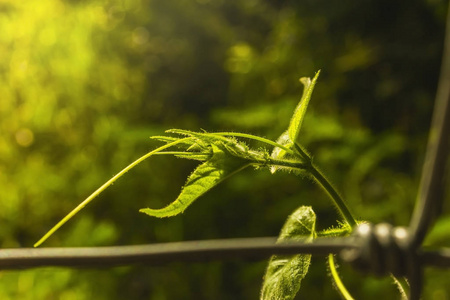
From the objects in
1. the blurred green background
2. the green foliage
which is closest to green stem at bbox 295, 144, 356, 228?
the green foliage

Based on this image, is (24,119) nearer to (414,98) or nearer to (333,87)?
(333,87)

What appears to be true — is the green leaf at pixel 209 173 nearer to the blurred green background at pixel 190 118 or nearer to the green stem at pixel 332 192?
the green stem at pixel 332 192

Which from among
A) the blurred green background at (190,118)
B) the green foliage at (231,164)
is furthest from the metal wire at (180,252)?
the blurred green background at (190,118)

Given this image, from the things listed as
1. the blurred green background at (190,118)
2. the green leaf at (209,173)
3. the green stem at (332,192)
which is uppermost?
the blurred green background at (190,118)

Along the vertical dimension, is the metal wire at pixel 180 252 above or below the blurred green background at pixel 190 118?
below

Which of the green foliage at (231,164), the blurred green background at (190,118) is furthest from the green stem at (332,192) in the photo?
the blurred green background at (190,118)

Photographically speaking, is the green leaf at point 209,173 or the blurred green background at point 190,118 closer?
the green leaf at point 209,173

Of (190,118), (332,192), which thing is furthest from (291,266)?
(190,118)
